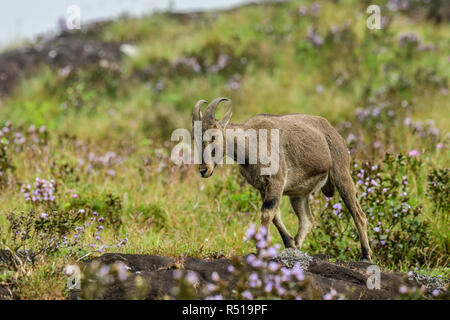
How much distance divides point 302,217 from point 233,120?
5.29 metres

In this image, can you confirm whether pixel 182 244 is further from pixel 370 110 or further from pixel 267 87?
pixel 267 87

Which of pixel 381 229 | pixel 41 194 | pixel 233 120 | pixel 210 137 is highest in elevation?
pixel 210 137

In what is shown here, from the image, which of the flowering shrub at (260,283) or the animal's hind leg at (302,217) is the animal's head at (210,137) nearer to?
the flowering shrub at (260,283)

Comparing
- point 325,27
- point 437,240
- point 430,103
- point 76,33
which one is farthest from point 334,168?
point 76,33

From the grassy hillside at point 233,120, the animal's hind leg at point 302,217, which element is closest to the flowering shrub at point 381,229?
the grassy hillside at point 233,120

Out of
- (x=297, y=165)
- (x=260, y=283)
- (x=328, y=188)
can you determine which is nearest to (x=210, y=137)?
(x=297, y=165)

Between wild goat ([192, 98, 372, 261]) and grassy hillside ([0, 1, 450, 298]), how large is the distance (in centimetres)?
43

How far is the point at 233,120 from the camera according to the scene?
34.0ft

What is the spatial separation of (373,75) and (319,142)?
26.2ft

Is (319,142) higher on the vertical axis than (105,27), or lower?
lower

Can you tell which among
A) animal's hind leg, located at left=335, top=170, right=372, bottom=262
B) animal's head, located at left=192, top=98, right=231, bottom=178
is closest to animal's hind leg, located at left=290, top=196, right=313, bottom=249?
animal's hind leg, located at left=335, top=170, right=372, bottom=262

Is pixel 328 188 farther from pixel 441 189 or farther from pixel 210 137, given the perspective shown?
pixel 210 137

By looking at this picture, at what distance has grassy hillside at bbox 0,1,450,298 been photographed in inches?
216

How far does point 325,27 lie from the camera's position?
14.3 m
